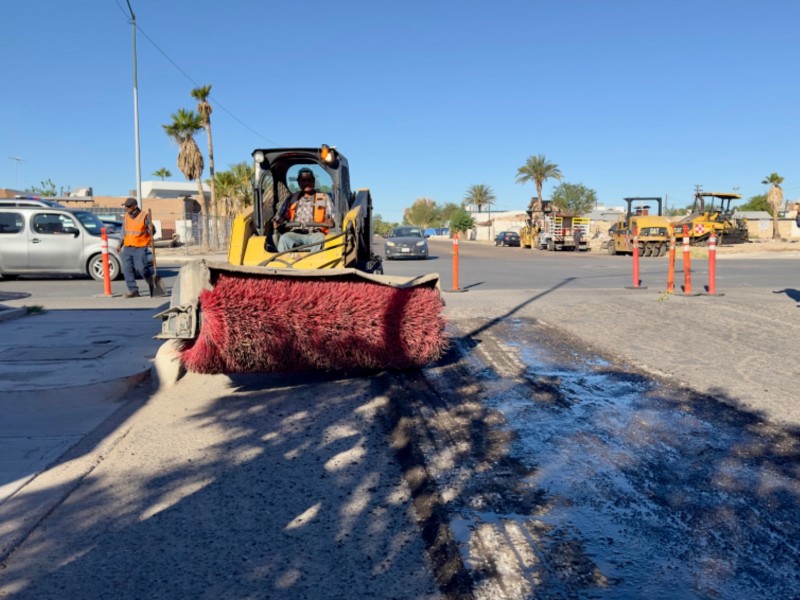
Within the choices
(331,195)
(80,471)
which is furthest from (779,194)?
(80,471)

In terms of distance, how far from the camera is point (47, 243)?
54.0ft

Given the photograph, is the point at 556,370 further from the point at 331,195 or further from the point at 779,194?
the point at 779,194

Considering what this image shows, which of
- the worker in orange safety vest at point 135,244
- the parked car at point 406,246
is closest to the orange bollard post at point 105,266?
the worker in orange safety vest at point 135,244

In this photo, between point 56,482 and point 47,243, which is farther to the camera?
point 47,243

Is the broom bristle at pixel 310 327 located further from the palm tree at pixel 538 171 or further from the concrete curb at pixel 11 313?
the palm tree at pixel 538 171


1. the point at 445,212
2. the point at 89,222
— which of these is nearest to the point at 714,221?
the point at 89,222

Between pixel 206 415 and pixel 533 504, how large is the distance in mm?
2790

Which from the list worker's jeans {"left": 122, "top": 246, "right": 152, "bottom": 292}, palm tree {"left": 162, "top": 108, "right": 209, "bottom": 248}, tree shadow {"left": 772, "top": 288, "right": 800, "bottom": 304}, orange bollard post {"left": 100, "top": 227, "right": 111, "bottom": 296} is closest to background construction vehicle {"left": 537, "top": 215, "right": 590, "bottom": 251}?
palm tree {"left": 162, "top": 108, "right": 209, "bottom": 248}

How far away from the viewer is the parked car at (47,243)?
16.4 m

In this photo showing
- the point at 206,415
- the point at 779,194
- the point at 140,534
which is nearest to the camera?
the point at 140,534

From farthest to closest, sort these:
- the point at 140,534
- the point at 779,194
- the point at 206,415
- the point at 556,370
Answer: the point at 779,194, the point at 556,370, the point at 206,415, the point at 140,534

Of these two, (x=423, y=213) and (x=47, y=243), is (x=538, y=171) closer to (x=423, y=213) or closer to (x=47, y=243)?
(x=47, y=243)

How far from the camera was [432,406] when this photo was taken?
543 cm

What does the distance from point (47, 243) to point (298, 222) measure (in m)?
11.1
